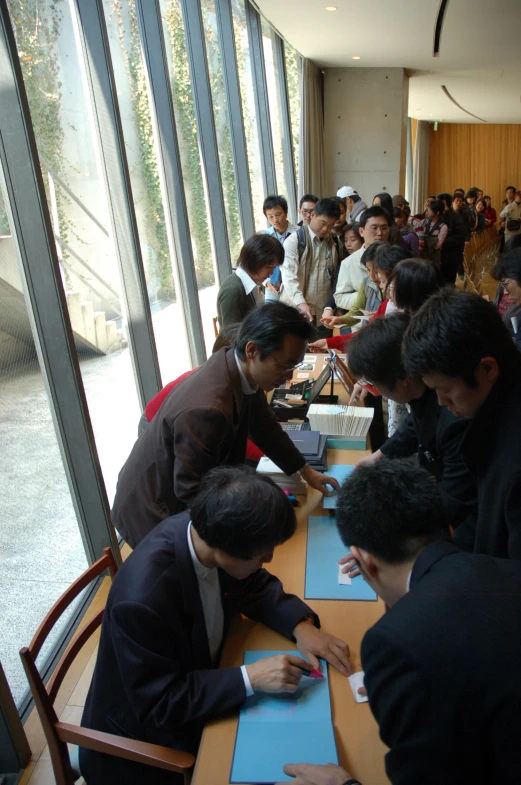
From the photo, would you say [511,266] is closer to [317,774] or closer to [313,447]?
[313,447]

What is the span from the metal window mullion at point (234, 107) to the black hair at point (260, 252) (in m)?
3.06

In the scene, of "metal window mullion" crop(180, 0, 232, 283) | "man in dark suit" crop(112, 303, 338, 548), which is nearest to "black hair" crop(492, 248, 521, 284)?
"man in dark suit" crop(112, 303, 338, 548)

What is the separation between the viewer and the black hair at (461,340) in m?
1.36

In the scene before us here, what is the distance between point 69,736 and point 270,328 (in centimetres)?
127

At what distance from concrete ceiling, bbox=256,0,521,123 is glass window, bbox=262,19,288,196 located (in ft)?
1.06

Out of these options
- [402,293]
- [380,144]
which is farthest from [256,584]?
[380,144]

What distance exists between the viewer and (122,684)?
1380mm

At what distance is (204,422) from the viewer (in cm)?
168

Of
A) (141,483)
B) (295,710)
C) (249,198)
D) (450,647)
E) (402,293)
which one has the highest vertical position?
(249,198)

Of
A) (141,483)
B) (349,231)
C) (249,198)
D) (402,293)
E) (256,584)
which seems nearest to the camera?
(256,584)

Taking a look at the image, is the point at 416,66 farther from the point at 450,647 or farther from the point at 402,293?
the point at 450,647

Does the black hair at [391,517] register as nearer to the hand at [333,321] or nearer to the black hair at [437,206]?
the hand at [333,321]

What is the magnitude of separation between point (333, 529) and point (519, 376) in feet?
2.82

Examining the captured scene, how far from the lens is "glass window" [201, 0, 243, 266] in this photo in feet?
17.0
